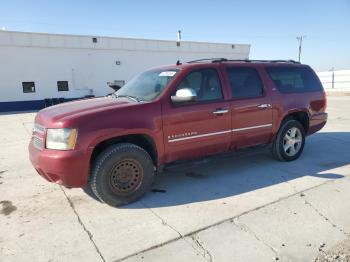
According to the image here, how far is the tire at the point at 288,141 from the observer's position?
5.64m

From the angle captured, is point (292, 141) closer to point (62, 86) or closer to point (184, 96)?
point (184, 96)

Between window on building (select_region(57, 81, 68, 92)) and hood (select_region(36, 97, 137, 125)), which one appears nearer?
hood (select_region(36, 97, 137, 125))

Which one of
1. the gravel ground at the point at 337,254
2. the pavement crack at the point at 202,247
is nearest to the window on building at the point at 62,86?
the pavement crack at the point at 202,247

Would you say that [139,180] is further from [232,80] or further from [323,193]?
[323,193]

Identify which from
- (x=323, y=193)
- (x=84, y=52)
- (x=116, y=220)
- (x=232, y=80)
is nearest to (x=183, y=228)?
(x=116, y=220)

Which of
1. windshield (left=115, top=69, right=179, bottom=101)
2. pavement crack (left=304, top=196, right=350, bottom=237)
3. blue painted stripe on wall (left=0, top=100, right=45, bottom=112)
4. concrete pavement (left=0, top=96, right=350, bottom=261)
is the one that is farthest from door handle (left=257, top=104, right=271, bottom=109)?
blue painted stripe on wall (left=0, top=100, right=45, bottom=112)

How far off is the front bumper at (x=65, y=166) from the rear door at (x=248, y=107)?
2.39 meters

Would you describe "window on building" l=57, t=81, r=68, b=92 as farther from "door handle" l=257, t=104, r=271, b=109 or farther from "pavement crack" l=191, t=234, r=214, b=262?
"pavement crack" l=191, t=234, r=214, b=262

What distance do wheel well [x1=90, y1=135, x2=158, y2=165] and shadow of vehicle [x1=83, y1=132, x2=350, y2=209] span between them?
0.38 meters

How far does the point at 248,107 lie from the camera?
505 centimetres

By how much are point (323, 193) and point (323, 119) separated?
8.28 feet

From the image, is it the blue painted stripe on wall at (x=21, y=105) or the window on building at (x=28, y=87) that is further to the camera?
the window on building at (x=28, y=87)

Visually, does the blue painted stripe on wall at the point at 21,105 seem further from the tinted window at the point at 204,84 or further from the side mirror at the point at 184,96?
the side mirror at the point at 184,96

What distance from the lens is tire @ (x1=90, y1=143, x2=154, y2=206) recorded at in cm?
388
